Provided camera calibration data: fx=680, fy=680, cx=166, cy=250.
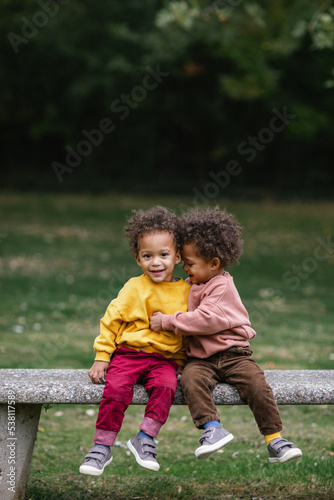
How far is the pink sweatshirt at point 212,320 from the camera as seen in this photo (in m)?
3.37

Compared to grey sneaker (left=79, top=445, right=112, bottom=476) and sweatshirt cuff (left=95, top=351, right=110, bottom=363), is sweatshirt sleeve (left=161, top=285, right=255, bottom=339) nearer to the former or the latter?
sweatshirt cuff (left=95, top=351, right=110, bottom=363)

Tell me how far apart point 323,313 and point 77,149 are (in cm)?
2744

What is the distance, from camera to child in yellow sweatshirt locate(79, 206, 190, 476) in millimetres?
3268

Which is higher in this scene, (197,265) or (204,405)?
(197,265)

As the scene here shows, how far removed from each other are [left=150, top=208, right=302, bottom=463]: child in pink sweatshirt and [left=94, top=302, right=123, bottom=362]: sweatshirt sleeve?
0.19 m

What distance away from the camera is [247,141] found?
110 ft

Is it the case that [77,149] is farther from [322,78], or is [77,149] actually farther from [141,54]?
[322,78]

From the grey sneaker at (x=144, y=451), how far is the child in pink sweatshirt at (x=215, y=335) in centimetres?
24

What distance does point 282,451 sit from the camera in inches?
127

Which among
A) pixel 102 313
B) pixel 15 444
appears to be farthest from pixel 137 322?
pixel 102 313

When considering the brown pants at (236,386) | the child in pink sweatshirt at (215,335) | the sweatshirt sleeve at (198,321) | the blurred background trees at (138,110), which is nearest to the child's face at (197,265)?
the child in pink sweatshirt at (215,335)

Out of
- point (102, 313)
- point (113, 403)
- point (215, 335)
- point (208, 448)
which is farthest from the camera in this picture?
point (102, 313)

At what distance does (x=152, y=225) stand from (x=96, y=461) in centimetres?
120

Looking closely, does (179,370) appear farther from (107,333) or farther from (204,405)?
(107,333)
